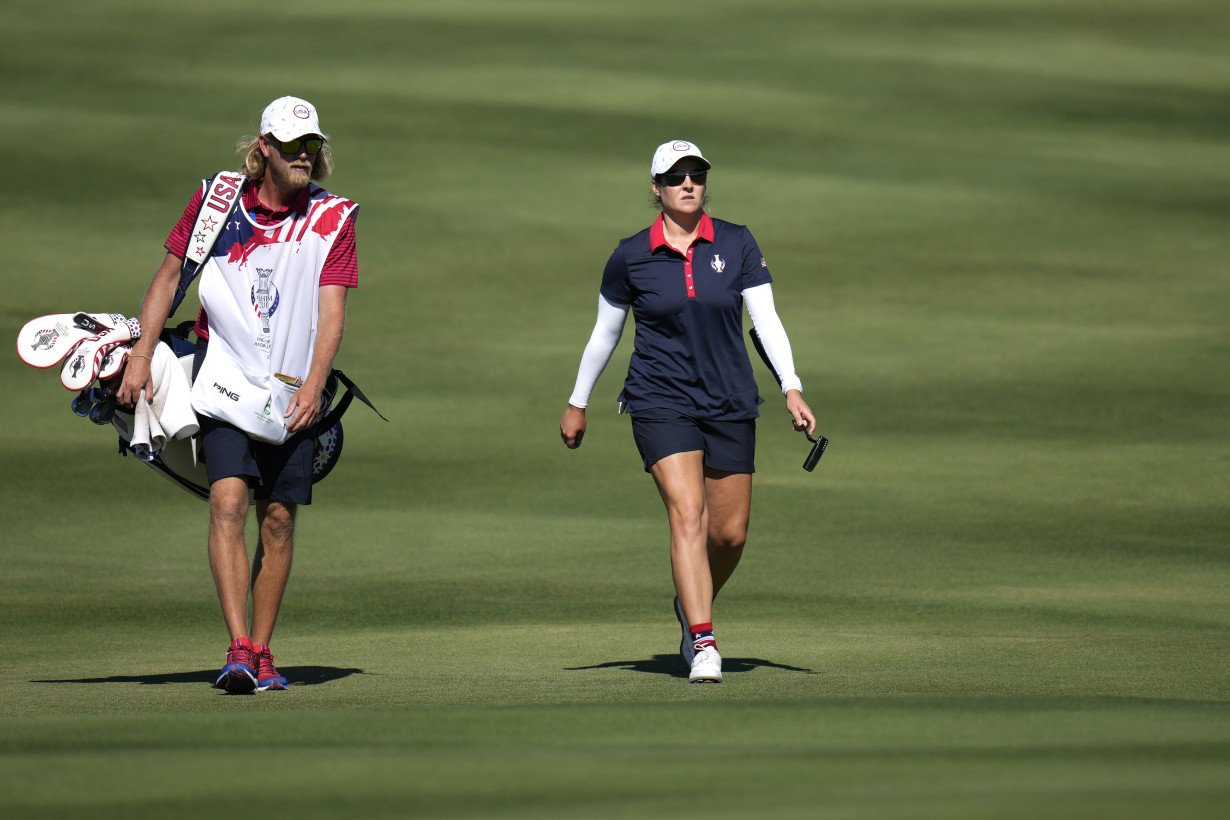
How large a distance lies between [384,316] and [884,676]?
8.77 meters

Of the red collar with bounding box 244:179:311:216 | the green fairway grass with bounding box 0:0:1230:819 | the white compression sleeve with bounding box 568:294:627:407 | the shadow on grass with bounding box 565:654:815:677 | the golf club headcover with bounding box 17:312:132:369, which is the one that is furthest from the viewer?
the white compression sleeve with bounding box 568:294:627:407

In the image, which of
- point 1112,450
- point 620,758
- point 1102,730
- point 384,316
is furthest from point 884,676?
point 384,316

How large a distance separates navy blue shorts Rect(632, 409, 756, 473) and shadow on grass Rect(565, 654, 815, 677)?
0.72 meters

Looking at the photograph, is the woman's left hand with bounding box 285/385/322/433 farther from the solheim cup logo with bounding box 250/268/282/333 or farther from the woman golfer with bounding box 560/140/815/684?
the woman golfer with bounding box 560/140/815/684

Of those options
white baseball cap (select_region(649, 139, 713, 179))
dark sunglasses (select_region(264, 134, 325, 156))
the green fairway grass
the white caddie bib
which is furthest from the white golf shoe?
dark sunglasses (select_region(264, 134, 325, 156))

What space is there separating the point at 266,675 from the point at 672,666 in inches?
61.8

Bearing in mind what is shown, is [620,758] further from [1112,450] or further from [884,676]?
[1112,450]

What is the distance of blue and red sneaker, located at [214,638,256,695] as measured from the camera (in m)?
6.37

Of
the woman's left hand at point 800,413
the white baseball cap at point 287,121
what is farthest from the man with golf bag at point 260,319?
the woman's left hand at point 800,413

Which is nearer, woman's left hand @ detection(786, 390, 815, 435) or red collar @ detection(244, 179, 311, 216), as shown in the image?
red collar @ detection(244, 179, 311, 216)

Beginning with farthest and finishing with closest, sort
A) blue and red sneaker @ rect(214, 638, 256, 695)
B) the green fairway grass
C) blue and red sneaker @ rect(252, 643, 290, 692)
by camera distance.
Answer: blue and red sneaker @ rect(252, 643, 290, 692) → blue and red sneaker @ rect(214, 638, 256, 695) → the green fairway grass

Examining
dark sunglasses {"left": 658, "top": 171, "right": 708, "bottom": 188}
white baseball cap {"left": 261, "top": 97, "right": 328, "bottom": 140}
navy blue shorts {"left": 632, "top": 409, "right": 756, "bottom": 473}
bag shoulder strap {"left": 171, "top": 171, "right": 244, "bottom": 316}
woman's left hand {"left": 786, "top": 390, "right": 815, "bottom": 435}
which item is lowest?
navy blue shorts {"left": 632, "top": 409, "right": 756, "bottom": 473}

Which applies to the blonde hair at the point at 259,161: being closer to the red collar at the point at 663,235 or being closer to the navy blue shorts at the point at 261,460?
the navy blue shorts at the point at 261,460

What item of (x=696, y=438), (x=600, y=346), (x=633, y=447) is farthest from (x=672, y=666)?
(x=633, y=447)
